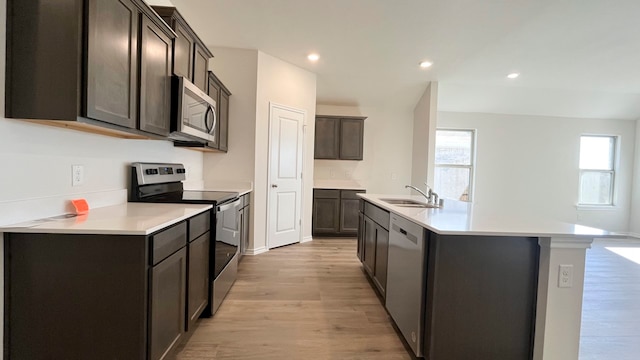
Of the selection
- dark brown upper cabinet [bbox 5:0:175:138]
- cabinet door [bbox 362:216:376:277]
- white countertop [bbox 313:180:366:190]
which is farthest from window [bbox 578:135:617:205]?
dark brown upper cabinet [bbox 5:0:175:138]

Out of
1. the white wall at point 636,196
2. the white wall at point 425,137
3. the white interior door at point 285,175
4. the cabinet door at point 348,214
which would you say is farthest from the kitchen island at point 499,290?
the white wall at point 636,196

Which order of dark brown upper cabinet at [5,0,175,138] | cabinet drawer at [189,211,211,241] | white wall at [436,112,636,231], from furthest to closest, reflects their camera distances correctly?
white wall at [436,112,636,231] < cabinet drawer at [189,211,211,241] < dark brown upper cabinet at [5,0,175,138]

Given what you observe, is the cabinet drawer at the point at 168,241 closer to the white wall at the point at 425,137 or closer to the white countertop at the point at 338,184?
the white countertop at the point at 338,184

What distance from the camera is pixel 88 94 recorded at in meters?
1.30

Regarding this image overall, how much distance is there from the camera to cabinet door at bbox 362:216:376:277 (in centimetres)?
289

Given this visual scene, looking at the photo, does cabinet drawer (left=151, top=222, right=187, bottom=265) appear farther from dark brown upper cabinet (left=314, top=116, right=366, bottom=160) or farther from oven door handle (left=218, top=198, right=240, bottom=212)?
dark brown upper cabinet (left=314, top=116, right=366, bottom=160)

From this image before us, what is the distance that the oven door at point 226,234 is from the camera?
2299mm

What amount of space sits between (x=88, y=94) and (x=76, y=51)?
0.58 feet

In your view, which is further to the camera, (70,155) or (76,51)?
(70,155)

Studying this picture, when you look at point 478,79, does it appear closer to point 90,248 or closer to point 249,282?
point 249,282

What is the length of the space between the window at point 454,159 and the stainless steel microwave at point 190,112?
481cm

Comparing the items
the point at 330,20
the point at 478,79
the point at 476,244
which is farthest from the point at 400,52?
the point at 476,244

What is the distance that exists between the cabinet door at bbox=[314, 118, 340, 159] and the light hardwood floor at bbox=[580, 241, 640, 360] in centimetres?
377

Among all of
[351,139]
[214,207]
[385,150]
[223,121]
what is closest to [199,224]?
[214,207]
